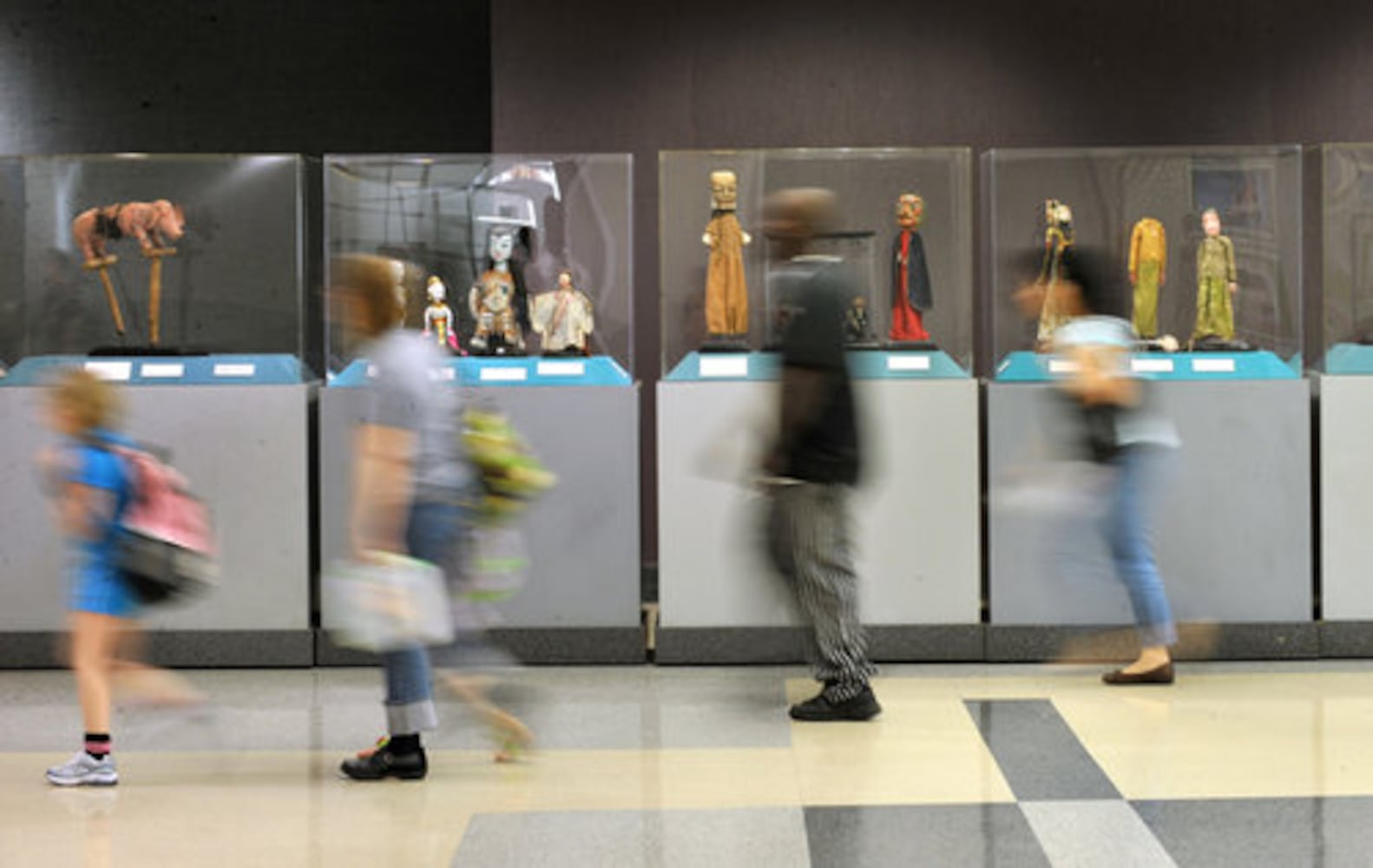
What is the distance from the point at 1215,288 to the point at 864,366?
1.44 m

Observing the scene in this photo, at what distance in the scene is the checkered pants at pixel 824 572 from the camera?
18.6 feet

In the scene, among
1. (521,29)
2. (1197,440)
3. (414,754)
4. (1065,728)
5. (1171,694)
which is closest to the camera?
(414,754)

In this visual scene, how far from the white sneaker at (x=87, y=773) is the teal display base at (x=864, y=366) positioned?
2742 millimetres

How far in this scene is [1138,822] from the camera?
15.6 feet

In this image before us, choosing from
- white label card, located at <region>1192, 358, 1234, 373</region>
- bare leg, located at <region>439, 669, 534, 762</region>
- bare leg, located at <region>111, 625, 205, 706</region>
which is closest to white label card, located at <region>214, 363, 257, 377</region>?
bare leg, located at <region>111, 625, 205, 706</region>

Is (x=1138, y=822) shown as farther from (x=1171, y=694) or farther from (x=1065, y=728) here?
(x=1171, y=694)


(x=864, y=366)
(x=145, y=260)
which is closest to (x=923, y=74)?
(x=864, y=366)

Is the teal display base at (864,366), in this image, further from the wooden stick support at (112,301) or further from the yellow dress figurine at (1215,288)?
the wooden stick support at (112,301)

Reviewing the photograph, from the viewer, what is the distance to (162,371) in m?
7.16

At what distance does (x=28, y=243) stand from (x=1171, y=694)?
474 centimetres

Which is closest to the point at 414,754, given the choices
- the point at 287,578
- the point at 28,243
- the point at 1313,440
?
the point at 287,578

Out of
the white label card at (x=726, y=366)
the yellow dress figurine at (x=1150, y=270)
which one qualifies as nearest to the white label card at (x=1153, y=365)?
the yellow dress figurine at (x=1150, y=270)

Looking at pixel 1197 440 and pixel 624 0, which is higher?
pixel 624 0

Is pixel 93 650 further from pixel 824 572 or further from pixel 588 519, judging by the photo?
pixel 588 519
